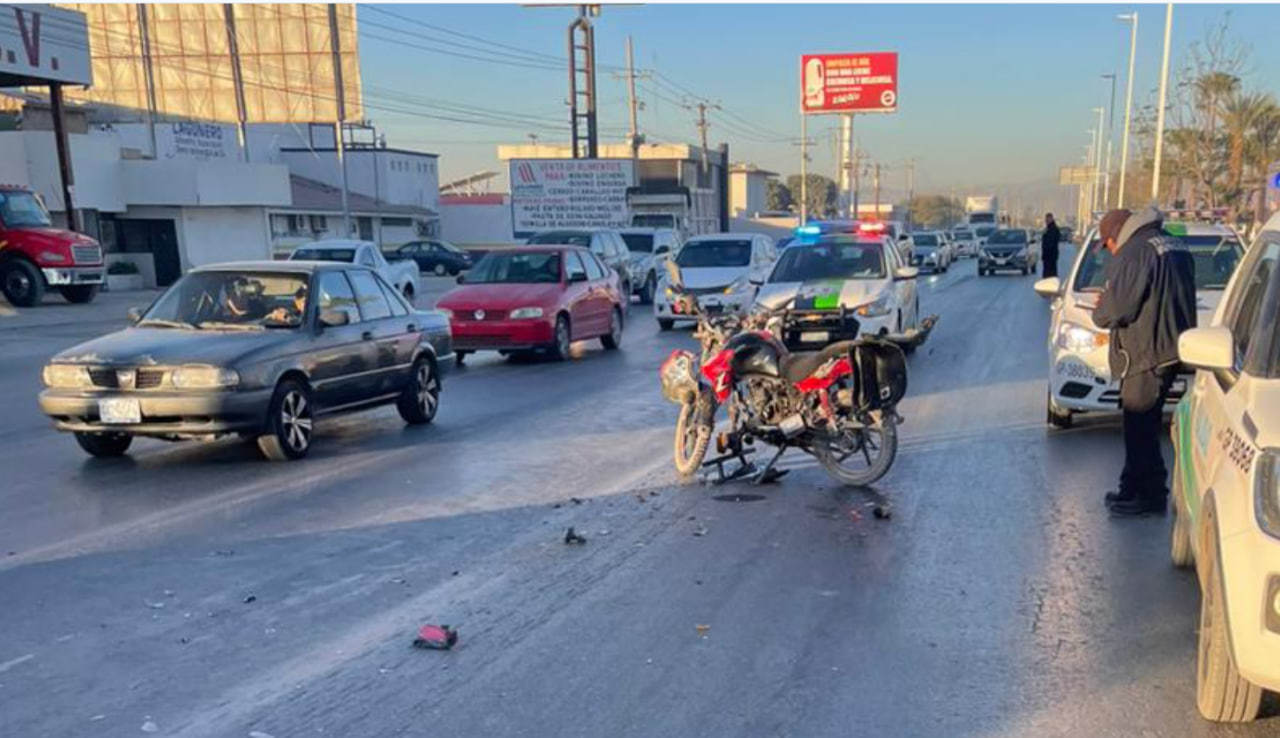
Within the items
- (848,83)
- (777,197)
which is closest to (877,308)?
(848,83)

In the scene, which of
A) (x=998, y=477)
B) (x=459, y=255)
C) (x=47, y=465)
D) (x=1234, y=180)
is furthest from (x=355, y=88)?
(x=998, y=477)

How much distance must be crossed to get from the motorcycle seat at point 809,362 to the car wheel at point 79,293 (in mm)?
21711

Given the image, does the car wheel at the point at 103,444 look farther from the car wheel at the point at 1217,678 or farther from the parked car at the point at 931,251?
the parked car at the point at 931,251

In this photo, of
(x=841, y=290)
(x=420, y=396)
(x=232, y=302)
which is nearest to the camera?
(x=232, y=302)

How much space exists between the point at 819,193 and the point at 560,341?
11250 cm

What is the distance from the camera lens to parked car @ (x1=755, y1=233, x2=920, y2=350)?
1112 centimetres

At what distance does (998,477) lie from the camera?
711 centimetres

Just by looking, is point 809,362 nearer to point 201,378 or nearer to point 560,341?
point 201,378

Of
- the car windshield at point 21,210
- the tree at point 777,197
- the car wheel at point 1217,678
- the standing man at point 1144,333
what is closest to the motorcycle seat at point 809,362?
the standing man at point 1144,333

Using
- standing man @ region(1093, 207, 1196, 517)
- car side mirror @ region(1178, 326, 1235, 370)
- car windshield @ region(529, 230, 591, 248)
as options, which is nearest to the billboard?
Answer: car windshield @ region(529, 230, 591, 248)

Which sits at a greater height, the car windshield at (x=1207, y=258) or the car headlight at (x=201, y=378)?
the car windshield at (x=1207, y=258)

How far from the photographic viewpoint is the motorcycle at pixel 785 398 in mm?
6855

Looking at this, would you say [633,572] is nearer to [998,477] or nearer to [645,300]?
[998,477]

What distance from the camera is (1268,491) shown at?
9.75 feet
